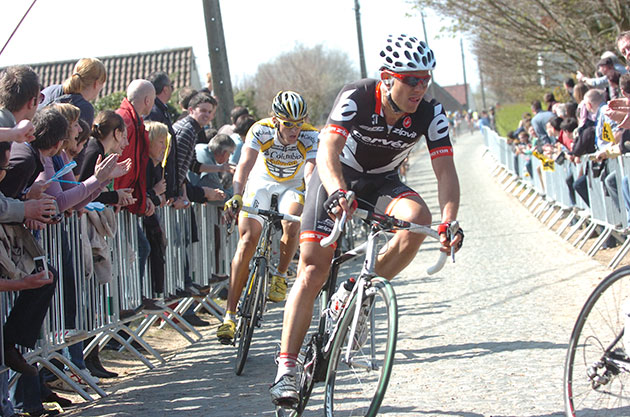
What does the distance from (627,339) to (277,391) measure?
183 cm

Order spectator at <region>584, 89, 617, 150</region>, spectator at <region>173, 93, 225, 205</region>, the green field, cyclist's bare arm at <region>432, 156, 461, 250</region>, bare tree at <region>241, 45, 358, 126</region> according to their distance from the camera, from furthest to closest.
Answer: bare tree at <region>241, 45, 358, 126</region>
the green field
spectator at <region>584, 89, 617, 150</region>
spectator at <region>173, 93, 225, 205</region>
cyclist's bare arm at <region>432, 156, 461, 250</region>

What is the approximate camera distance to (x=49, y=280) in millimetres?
5785

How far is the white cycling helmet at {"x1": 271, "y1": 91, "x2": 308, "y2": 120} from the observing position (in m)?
8.09

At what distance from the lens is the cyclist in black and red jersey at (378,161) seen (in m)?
5.08

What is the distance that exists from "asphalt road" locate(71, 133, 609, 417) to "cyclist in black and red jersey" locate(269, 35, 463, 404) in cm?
84

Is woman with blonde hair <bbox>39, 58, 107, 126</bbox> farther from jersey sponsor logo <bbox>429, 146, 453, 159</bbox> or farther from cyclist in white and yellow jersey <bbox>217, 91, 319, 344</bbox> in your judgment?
jersey sponsor logo <bbox>429, 146, 453, 159</bbox>

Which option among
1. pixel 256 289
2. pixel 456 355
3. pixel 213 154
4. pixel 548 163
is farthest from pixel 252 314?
pixel 548 163

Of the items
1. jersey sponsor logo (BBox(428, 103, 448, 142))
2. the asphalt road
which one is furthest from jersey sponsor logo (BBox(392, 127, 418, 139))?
the asphalt road

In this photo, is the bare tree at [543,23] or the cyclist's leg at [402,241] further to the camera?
the bare tree at [543,23]

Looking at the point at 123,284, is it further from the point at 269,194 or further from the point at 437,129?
the point at 437,129

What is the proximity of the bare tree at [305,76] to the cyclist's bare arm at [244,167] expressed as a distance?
50.2m

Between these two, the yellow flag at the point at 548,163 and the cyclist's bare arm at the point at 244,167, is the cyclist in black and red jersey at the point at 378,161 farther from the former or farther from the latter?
the yellow flag at the point at 548,163

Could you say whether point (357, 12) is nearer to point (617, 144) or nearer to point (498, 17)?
point (498, 17)

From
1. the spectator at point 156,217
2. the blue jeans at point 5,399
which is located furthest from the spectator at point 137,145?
the blue jeans at point 5,399
